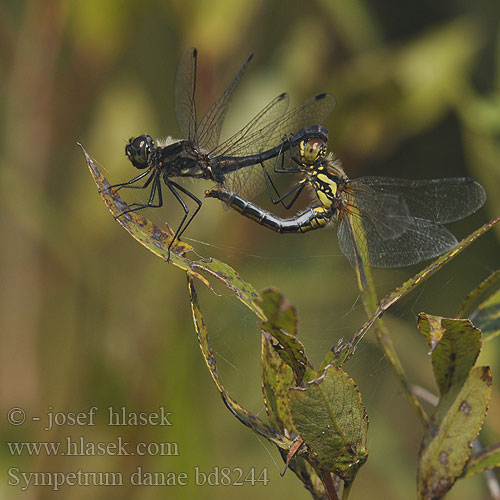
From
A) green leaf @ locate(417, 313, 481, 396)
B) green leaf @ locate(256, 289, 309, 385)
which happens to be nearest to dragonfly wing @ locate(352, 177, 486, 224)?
green leaf @ locate(417, 313, 481, 396)

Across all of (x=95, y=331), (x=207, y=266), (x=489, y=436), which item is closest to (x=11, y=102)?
(x=95, y=331)

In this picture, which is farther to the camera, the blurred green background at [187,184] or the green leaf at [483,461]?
the blurred green background at [187,184]

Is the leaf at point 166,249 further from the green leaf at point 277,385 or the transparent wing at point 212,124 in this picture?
the transparent wing at point 212,124

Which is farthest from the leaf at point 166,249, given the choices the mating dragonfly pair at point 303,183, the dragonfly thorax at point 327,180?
the dragonfly thorax at point 327,180

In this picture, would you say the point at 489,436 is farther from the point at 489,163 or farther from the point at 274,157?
the point at 274,157

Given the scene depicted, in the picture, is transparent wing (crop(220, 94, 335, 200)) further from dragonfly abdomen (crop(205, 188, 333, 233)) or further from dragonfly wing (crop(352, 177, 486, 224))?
dragonfly wing (crop(352, 177, 486, 224))

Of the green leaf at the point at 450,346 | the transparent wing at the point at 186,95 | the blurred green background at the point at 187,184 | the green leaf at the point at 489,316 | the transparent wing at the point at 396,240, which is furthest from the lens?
the blurred green background at the point at 187,184
